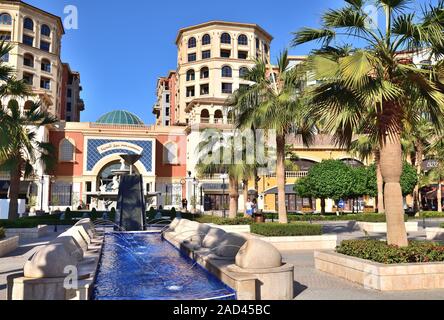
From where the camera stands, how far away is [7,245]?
14250 mm

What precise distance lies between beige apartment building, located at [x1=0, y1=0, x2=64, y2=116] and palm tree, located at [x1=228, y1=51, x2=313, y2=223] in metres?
45.8

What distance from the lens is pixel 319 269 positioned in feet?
34.2

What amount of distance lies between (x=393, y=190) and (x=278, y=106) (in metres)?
7.84

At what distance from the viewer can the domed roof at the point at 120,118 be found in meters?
82.4

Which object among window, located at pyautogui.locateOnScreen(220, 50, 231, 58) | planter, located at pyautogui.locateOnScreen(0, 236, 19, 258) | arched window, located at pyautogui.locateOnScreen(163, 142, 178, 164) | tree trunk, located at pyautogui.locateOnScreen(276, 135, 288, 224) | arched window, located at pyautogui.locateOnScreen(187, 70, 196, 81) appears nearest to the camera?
planter, located at pyautogui.locateOnScreen(0, 236, 19, 258)

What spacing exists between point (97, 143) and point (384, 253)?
162 ft

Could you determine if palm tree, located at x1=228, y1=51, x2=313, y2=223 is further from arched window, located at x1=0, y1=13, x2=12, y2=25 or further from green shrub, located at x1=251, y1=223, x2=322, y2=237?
arched window, located at x1=0, y1=13, x2=12, y2=25

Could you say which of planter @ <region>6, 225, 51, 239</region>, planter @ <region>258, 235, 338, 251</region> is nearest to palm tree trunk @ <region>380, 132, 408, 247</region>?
planter @ <region>258, 235, 338, 251</region>

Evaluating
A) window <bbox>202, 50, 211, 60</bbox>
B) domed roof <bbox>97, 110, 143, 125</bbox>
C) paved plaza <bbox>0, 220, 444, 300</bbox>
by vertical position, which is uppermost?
window <bbox>202, 50, 211, 60</bbox>

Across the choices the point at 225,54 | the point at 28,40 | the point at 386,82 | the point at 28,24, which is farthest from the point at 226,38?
the point at 386,82

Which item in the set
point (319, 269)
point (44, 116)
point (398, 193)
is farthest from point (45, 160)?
point (398, 193)

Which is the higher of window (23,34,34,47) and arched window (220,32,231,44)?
arched window (220,32,231,44)

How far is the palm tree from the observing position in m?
16.3

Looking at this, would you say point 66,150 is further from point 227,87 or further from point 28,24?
point 227,87
